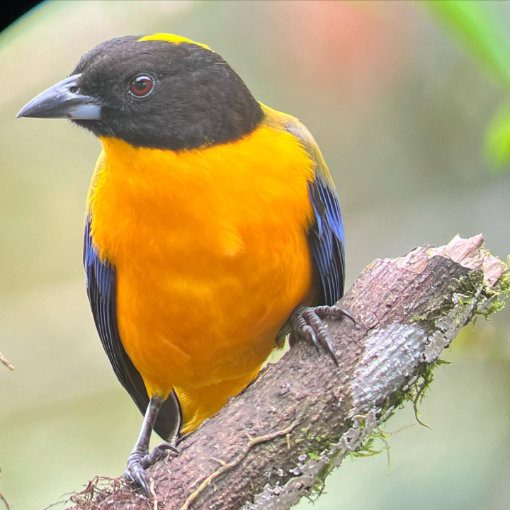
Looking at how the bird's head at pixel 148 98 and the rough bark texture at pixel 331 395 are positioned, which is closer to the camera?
the rough bark texture at pixel 331 395

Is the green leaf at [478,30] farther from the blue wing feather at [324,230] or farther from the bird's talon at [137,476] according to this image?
the bird's talon at [137,476]

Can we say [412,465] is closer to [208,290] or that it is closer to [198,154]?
[208,290]

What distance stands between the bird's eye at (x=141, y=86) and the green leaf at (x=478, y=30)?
5.42 ft

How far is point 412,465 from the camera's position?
5430 mm

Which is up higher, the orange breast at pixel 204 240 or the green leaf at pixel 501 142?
the green leaf at pixel 501 142

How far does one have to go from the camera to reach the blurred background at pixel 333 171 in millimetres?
6145

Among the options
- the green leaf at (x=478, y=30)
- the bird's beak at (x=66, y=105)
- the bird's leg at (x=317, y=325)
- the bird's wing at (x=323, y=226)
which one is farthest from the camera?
the bird's wing at (x=323, y=226)

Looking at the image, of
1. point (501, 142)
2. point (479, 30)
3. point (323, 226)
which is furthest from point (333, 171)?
point (479, 30)

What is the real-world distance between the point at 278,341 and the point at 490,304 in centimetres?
111

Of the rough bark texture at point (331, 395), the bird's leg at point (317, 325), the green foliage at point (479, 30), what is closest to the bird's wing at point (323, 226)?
the bird's leg at point (317, 325)

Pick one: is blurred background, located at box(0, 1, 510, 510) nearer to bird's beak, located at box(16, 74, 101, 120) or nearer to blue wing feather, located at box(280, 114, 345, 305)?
blue wing feather, located at box(280, 114, 345, 305)

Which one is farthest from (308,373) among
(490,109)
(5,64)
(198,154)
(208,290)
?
(490,109)

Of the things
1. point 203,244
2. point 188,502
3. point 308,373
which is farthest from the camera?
point 203,244

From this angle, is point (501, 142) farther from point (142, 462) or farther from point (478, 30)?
point (142, 462)
